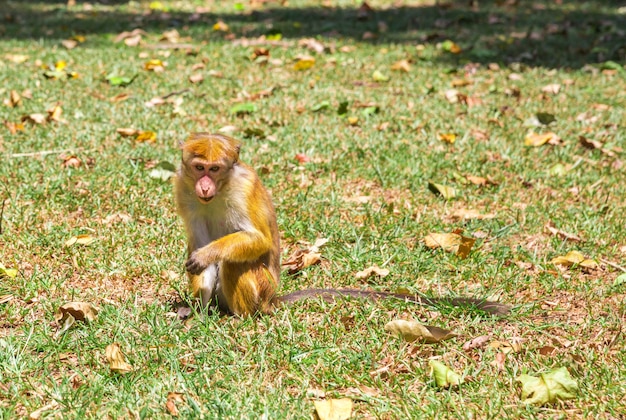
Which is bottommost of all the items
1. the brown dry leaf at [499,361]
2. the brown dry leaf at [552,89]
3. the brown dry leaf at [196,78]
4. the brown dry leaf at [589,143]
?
the brown dry leaf at [499,361]

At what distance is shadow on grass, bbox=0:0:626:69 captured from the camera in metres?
9.85

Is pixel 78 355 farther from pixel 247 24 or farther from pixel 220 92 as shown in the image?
pixel 247 24

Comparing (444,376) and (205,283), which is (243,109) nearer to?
(205,283)

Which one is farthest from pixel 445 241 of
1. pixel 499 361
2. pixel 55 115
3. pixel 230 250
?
pixel 55 115

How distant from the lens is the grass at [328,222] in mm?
3049

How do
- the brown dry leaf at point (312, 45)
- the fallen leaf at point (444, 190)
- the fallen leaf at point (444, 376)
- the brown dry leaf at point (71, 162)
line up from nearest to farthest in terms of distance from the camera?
the fallen leaf at point (444, 376)
the fallen leaf at point (444, 190)
the brown dry leaf at point (71, 162)
the brown dry leaf at point (312, 45)

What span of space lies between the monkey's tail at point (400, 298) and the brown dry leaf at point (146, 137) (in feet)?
9.29

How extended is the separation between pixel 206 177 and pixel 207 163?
67mm

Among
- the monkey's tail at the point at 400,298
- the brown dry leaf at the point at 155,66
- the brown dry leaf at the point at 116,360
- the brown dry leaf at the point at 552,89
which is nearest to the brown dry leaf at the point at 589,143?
the brown dry leaf at the point at 552,89

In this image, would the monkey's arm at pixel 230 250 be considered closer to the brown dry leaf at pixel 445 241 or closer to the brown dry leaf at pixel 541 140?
the brown dry leaf at pixel 445 241

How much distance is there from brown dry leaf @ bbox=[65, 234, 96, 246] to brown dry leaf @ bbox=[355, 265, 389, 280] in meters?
1.64

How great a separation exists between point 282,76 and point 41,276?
4966 mm

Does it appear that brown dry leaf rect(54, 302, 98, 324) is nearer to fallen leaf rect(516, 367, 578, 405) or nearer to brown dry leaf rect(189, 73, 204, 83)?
fallen leaf rect(516, 367, 578, 405)

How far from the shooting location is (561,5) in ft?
43.0
